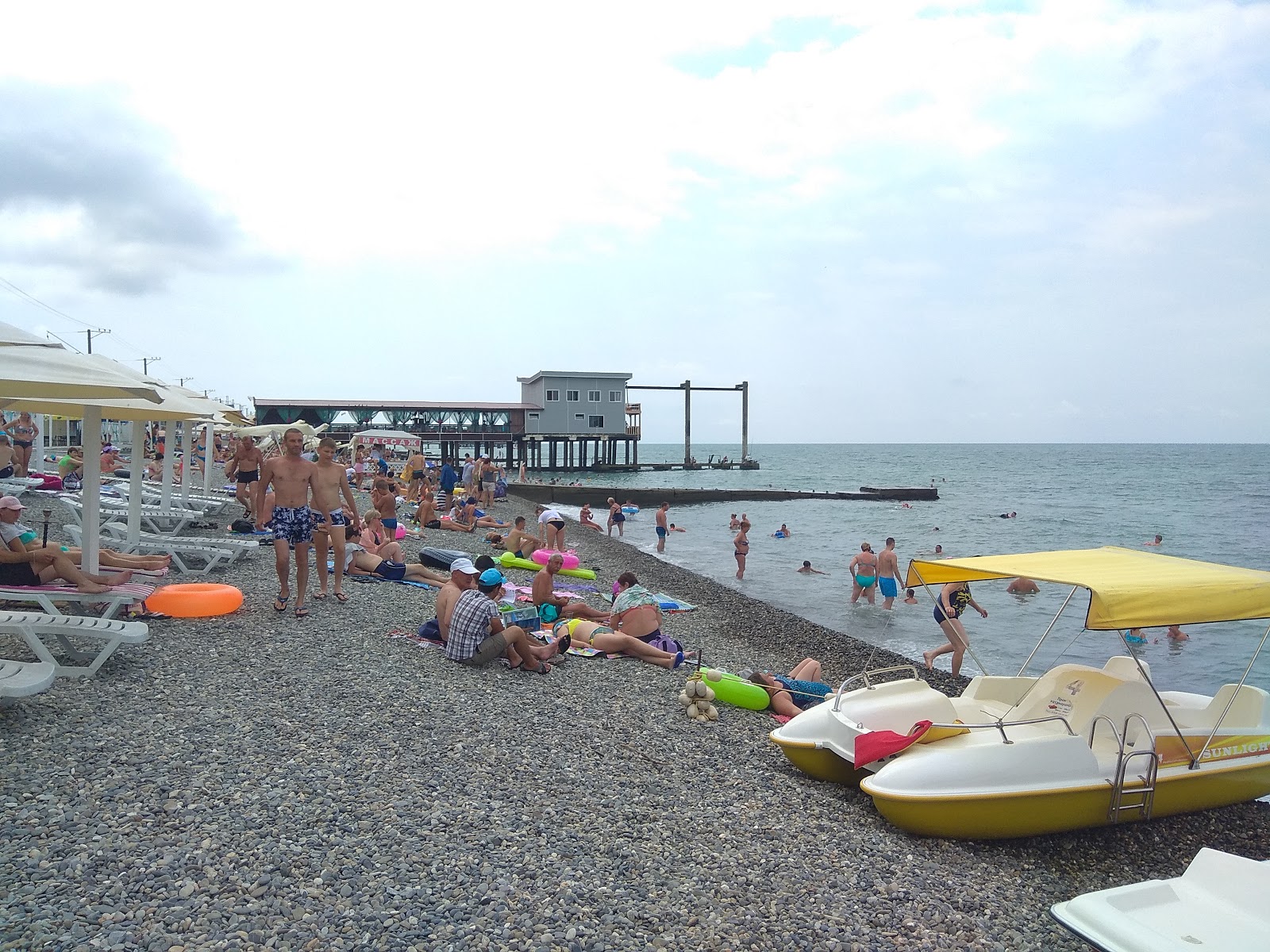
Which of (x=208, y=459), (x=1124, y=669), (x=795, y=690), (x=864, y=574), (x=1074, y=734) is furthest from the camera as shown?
(x=208, y=459)

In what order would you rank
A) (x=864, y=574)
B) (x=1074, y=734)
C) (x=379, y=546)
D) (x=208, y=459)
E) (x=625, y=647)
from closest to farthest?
(x=1074, y=734), (x=625, y=647), (x=379, y=546), (x=864, y=574), (x=208, y=459)

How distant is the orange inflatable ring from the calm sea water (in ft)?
22.5

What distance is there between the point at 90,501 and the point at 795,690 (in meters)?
6.27

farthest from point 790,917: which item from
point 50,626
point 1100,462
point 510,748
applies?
point 1100,462

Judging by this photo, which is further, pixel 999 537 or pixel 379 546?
pixel 999 537

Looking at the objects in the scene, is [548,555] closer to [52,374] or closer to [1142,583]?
[52,374]

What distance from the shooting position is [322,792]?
4230 millimetres

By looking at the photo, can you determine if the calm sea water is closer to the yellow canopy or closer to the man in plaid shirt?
the yellow canopy

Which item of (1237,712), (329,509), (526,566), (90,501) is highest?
(90,501)

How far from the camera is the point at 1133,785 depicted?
5.23m

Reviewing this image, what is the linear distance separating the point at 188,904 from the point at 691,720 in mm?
4001

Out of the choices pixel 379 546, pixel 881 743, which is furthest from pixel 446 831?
pixel 379 546

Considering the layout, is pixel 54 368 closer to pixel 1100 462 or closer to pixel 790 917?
pixel 790 917

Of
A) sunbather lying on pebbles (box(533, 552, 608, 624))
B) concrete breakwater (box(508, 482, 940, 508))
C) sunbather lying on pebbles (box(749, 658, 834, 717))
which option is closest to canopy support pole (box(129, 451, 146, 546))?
sunbather lying on pebbles (box(533, 552, 608, 624))
